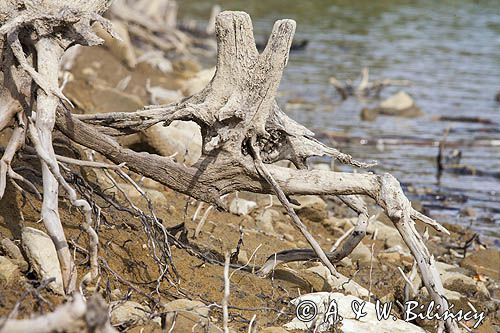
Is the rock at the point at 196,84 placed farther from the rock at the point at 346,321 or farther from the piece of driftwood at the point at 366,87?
the rock at the point at 346,321

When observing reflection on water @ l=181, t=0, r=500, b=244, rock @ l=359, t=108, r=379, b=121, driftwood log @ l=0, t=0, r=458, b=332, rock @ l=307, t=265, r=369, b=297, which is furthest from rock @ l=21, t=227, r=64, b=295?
rock @ l=359, t=108, r=379, b=121

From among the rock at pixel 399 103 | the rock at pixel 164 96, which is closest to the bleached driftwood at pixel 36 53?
the rock at pixel 164 96

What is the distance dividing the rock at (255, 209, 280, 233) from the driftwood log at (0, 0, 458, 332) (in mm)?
1931

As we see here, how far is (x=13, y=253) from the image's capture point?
459cm

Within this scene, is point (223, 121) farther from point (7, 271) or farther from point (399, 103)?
point (399, 103)

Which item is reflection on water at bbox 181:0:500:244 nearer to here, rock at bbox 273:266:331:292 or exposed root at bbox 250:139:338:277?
rock at bbox 273:266:331:292

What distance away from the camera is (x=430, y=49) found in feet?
67.4

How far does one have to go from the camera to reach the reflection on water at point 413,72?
10516mm

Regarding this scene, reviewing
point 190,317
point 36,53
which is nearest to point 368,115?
point 36,53

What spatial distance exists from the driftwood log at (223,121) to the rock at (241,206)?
6.71 ft

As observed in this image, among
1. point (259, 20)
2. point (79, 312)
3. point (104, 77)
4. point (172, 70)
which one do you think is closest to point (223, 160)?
point (79, 312)

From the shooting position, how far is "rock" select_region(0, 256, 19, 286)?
4.28 m

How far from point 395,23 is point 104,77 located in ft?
43.0

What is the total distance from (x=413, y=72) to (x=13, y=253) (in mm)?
14424
